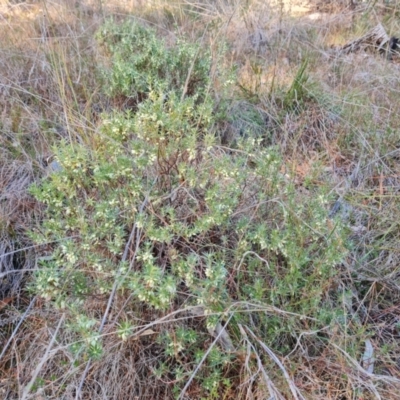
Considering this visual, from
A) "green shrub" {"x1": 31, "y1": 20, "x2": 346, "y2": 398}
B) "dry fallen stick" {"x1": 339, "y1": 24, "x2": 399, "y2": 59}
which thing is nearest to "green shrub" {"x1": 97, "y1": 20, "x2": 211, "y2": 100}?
"green shrub" {"x1": 31, "y1": 20, "x2": 346, "y2": 398}

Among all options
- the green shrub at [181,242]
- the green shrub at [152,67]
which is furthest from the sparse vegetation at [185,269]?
the green shrub at [152,67]

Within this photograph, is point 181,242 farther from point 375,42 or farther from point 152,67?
point 375,42

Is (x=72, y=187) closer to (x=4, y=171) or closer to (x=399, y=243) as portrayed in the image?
(x=4, y=171)

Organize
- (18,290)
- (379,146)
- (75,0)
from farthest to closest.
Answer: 1. (75,0)
2. (379,146)
3. (18,290)

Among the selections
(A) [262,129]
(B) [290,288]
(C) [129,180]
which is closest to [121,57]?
(A) [262,129]

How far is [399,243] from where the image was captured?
5.52 ft

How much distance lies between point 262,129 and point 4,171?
1403mm

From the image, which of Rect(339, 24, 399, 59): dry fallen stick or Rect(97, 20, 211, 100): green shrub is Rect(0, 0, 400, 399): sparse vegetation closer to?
Rect(97, 20, 211, 100): green shrub

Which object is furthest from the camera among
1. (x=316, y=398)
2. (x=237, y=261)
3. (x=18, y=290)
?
(x=18, y=290)

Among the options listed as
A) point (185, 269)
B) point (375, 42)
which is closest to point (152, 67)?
point (185, 269)

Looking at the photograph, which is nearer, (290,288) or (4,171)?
(290,288)

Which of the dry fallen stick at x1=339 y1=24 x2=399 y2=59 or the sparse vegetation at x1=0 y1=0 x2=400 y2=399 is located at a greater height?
the dry fallen stick at x1=339 y1=24 x2=399 y2=59

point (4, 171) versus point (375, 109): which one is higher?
point (375, 109)

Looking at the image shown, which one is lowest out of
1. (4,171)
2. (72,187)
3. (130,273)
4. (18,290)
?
(18,290)
